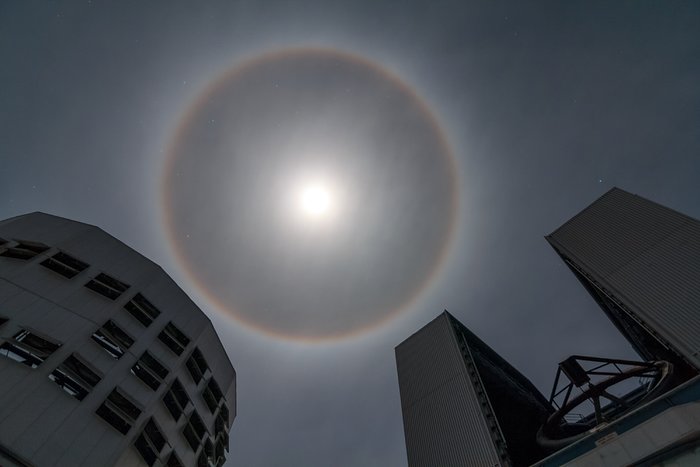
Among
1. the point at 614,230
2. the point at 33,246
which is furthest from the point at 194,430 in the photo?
the point at 614,230

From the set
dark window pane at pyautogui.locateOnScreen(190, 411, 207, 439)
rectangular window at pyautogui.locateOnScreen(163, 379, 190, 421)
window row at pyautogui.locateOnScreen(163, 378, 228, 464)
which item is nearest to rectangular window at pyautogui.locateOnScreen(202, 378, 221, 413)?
window row at pyautogui.locateOnScreen(163, 378, 228, 464)

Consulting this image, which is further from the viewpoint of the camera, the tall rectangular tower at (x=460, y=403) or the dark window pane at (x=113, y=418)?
the tall rectangular tower at (x=460, y=403)

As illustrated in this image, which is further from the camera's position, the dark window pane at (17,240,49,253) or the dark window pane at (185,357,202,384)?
the dark window pane at (185,357,202,384)

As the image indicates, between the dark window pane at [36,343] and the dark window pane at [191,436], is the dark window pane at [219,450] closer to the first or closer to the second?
the dark window pane at [191,436]

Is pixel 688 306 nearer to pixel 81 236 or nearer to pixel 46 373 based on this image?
pixel 46 373

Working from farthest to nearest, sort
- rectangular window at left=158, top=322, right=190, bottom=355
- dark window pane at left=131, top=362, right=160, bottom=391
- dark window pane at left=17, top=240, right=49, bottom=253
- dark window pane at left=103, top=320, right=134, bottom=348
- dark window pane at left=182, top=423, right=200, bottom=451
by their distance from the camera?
rectangular window at left=158, top=322, right=190, bottom=355 < dark window pane at left=182, top=423, right=200, bottom=451 < dark window pane at left=131, top=362, right=160, bottom=391 < dark window pane at left=17, top=240, right=49, bottom=253 < dark window pane at left=103, top=320, right=134, bottom=348

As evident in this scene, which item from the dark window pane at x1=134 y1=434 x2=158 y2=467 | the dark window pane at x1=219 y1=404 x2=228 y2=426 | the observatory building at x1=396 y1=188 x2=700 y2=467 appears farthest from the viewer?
the dark window pane at x1=219 y1=404 x2=228 y2=426

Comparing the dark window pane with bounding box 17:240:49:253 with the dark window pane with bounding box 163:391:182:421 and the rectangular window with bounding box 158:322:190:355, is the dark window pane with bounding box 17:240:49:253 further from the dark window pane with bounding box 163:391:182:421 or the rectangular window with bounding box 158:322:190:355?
the dark window pane with bounding box 163:391:182:421

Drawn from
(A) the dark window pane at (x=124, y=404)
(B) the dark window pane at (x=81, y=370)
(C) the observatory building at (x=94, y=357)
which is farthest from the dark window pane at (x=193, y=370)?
(B) the dark window pane at (x=81, y=370)
